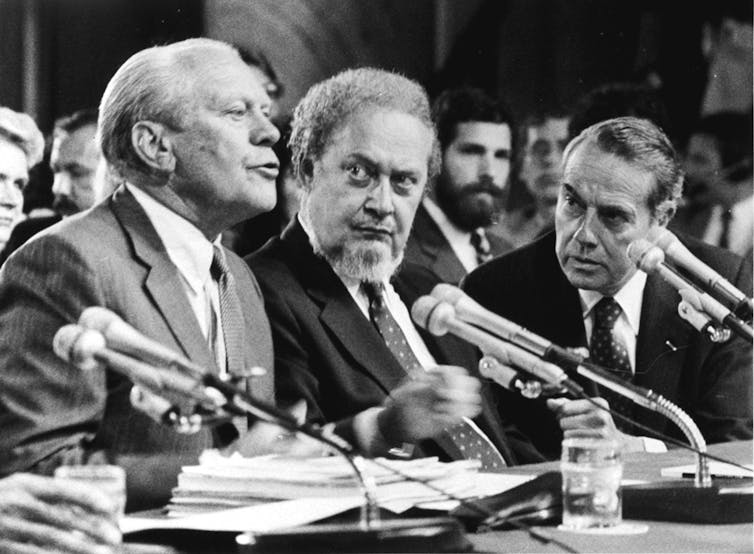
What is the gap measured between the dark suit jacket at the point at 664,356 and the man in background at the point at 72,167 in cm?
115

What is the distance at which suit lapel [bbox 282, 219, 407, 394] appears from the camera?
9.24ft

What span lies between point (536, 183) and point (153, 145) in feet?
6.51

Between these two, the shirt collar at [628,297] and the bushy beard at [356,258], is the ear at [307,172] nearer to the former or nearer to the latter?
the bushy beard at [356,258]

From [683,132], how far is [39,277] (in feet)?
9.46

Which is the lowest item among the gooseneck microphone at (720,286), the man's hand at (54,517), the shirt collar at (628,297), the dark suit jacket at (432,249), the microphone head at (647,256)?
the man's hand at (54,517)

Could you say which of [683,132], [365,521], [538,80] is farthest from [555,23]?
[365,521]

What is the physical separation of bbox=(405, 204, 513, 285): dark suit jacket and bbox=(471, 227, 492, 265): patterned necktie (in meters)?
0.11

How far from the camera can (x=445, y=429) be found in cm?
289

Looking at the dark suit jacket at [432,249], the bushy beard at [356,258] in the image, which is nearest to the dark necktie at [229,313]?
the bushy beard at [356,258]

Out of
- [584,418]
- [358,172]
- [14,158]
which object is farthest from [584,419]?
[14,158]

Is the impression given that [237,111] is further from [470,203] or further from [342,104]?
[470,203]

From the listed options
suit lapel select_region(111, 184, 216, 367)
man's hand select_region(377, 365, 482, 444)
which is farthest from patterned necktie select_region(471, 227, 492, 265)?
man's hand select_region(377, 365, 482, 444)

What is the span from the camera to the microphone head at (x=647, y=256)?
7.77 feet

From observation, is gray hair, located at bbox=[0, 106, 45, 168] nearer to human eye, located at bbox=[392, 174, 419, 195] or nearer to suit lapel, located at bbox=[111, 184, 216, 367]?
suit lapel, located at bbox=[111, 184, 216, 367]
